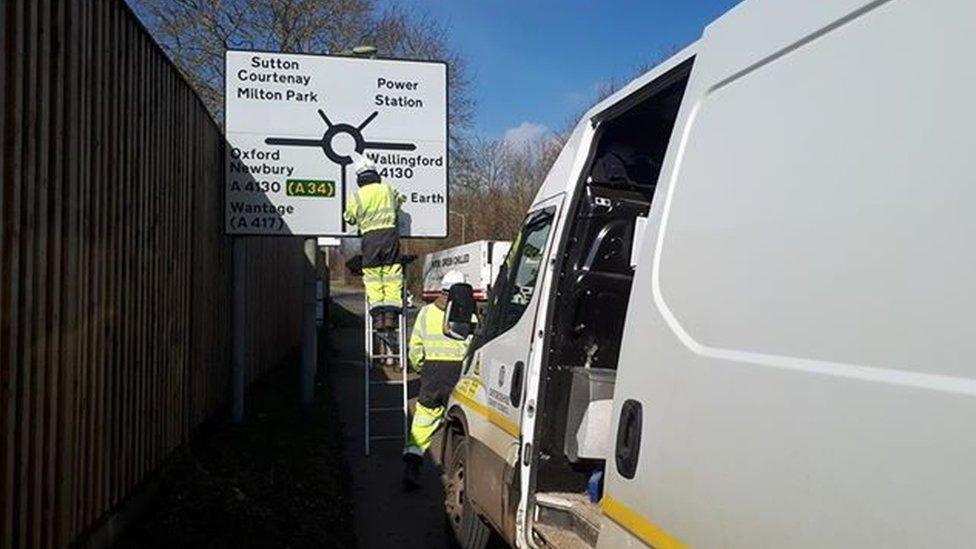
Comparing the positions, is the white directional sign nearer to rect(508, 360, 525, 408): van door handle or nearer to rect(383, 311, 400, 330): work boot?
rect(383, 311, 400, 330): work boot

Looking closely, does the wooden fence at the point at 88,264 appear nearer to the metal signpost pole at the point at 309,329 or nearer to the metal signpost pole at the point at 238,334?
the metal signpost pole at the point at 238,334

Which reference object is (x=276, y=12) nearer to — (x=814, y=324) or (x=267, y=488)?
(x=267, y=488)

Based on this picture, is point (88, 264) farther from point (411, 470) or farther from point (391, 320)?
point (391, 320)

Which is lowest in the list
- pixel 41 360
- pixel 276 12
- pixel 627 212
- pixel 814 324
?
pixel 41 360

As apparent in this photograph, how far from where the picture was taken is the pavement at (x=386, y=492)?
5996 mm

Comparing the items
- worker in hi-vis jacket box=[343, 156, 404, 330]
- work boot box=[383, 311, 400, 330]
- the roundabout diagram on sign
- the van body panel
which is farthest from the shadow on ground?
the van body panel

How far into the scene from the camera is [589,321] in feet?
13.3

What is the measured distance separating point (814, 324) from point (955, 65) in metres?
0.61

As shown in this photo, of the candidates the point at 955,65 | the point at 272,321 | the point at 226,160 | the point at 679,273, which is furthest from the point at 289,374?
the point at 955,65

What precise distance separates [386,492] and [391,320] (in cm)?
229

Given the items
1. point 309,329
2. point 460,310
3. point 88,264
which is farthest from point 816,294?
point 309,329

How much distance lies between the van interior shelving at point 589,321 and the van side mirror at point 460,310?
4.53 feet

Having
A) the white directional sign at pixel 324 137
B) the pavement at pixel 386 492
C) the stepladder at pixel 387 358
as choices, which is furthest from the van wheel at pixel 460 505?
the white directional sign at pixel 324 137

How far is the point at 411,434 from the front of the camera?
7.18m
